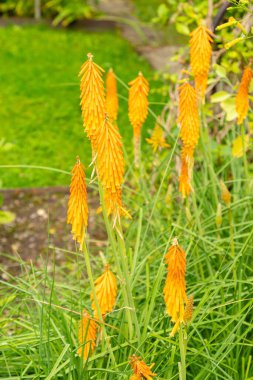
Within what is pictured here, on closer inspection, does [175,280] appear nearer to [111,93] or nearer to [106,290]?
[106,290]

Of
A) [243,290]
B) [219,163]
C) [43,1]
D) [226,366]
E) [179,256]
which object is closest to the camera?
[179,256]

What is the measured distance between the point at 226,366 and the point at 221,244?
30.0 inches

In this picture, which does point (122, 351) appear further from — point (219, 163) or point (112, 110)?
point (219, 163)

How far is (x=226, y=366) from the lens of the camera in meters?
2.28

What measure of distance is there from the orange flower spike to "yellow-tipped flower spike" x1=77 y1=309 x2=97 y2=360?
29 cm

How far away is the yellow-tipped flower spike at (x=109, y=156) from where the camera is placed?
1.89m

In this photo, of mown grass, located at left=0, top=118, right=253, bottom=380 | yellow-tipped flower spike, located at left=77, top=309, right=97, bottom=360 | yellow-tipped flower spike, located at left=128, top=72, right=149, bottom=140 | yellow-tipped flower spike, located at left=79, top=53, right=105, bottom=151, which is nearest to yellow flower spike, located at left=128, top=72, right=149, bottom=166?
yellow-tipped flower spike, located at left=128, top=72, right=149, bottom=140

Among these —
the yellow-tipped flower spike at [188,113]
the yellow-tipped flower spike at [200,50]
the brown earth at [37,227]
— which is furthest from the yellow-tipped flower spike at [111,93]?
the brown earth at [37,227]

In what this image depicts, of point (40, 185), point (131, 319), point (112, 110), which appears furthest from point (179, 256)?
point (40, 185)

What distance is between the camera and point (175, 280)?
1.79m

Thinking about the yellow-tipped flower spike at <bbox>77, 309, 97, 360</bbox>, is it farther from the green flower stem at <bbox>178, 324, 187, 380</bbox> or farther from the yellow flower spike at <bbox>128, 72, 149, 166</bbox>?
the yellow flower spike at <bbox>128, 72, 149, 166</bbox>

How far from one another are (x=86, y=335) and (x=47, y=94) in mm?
4939

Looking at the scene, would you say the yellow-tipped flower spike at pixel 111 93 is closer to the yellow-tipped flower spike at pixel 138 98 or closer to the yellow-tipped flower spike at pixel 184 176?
the yellow-tipped flower spike at pixel 138 98

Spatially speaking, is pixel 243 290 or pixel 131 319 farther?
pixel 243 290
